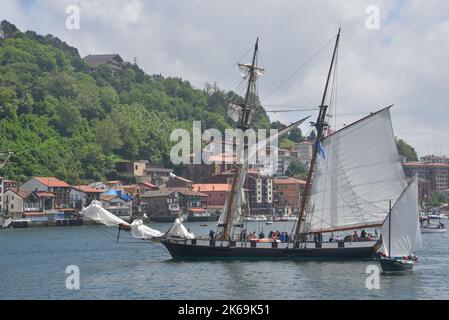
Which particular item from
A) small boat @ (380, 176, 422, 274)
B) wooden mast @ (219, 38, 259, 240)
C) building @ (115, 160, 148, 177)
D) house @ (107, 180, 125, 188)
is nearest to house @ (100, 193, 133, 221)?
house @ (107, 180, 125, 188)

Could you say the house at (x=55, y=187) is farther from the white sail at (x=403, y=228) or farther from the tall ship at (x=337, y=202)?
the white sail at (x=403, y=228)

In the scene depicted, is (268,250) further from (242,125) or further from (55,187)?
(55,187)

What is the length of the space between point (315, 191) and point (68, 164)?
393ft

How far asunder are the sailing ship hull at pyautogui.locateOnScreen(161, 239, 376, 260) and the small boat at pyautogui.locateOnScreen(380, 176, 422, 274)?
8866mm

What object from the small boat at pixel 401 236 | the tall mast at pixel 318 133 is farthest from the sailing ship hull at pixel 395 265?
the tall mast at pixel 318 133

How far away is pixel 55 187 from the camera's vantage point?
162000 mm

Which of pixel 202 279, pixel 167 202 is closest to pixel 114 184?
pixel 167 202

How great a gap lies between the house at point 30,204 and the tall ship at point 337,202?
8688 centimetres

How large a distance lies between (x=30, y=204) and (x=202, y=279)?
10354 cm

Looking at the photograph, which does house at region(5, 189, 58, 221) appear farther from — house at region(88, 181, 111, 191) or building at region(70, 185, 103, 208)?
house at region(88, 181, 111, 191)

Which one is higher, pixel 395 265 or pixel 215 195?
pixel 215 195

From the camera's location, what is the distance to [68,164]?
181125 mm
